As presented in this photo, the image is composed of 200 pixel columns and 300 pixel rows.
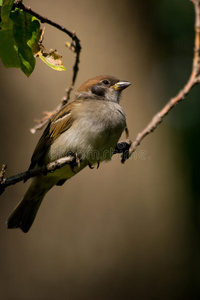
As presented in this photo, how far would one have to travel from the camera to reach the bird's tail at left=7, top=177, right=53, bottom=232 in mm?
3650

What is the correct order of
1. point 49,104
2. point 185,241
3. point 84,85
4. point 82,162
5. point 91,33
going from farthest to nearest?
1. point 185,241
2. point 91,33
3. point 49,104
4. point 84,85
5. point 82,162

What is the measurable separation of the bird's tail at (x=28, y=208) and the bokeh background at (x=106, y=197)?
434mm

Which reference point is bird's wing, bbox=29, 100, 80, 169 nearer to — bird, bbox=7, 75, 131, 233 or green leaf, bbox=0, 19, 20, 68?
bird, bbox=7, 75, 131, 233

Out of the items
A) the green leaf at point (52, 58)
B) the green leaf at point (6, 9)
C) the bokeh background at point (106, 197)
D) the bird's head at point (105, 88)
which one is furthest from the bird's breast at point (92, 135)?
the green leaf at point (6, 9)

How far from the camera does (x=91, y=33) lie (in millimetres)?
4770

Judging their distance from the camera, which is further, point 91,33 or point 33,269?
point 91,33

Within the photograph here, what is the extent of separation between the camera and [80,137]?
3.29 metres

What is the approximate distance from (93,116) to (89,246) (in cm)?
159

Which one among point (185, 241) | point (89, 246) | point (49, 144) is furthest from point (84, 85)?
point (185, 241)

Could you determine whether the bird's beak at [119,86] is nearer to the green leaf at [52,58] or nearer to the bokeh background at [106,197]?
the bokeh background at [106,197]

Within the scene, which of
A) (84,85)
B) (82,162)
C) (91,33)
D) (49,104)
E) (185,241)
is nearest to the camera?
(82,162)

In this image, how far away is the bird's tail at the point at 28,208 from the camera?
3.65 meters

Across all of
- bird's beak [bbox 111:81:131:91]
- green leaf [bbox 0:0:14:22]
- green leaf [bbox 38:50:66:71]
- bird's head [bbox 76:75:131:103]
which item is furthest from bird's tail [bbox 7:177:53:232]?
green leaf [bbox 0:0:14:22]

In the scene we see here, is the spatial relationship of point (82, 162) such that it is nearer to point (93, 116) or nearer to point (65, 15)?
point (93, 116)
